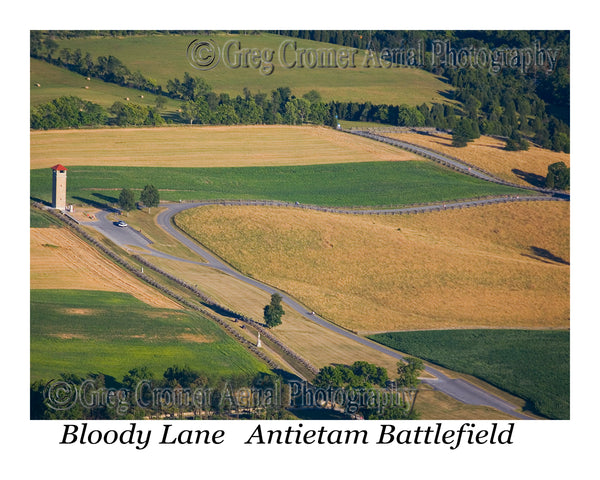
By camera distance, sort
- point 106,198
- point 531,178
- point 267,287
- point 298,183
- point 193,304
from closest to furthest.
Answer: point 193,304
point 267,287
point 106,198
point 298,183
point 531,178

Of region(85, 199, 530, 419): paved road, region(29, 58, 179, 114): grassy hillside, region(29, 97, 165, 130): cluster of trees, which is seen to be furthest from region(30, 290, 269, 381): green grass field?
region(29, 58, 179, 114): grassy hillside

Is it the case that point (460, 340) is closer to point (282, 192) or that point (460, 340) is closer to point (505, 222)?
point (505, 222)

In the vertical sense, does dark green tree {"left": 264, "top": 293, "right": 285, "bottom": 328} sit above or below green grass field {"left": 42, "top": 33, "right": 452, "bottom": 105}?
below

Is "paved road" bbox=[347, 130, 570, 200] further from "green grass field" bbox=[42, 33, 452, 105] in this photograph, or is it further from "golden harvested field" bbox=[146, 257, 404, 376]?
"golden harvested field" bbox=[146, 257, 404, 376]

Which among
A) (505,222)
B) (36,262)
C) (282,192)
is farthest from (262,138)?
(36,262)

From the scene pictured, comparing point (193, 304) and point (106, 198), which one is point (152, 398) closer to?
point (193, 304)

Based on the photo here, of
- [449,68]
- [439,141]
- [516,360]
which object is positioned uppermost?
[449,68]

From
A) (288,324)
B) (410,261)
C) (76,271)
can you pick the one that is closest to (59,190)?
(76,271)
